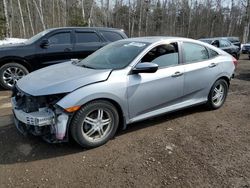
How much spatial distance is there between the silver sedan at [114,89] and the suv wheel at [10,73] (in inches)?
122

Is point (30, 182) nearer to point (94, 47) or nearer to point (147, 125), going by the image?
point (147, 125)

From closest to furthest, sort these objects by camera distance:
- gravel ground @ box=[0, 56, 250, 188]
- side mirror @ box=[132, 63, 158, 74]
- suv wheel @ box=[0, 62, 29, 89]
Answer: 1. gravel ground @ box=[0, 56, 250, 188]
2. side mirror @ box=[132, 63, 158, 74]
3. suv wheel @ box=[0, 62, 29, 89]

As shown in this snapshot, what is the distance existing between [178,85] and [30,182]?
2753 millimetres

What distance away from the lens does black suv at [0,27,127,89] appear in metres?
7.00

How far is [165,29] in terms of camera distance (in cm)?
4719

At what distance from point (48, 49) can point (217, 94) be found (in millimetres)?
4674

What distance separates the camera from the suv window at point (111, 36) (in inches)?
325

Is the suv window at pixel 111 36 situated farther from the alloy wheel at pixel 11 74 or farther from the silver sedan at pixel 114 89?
the silver sedan at pixel 114 89

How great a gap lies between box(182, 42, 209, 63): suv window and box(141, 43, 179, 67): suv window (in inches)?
8.7

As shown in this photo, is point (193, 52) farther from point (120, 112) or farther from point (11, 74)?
point (11, 74)

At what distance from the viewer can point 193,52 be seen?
16.0 feet

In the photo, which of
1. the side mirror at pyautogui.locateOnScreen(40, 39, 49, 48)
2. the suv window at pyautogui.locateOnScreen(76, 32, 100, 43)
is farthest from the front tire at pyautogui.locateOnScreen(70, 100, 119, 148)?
the suv window at pyautogui.locateOnScreen(76, 32, 100, 43)

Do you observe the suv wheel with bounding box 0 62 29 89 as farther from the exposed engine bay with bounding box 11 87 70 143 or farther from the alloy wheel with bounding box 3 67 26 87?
the exposed engine bay with bounding box 11 87 70 143

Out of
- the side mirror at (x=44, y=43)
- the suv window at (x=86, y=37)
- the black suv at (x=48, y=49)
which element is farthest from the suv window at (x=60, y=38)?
the suv window at (x=86, y=37)
